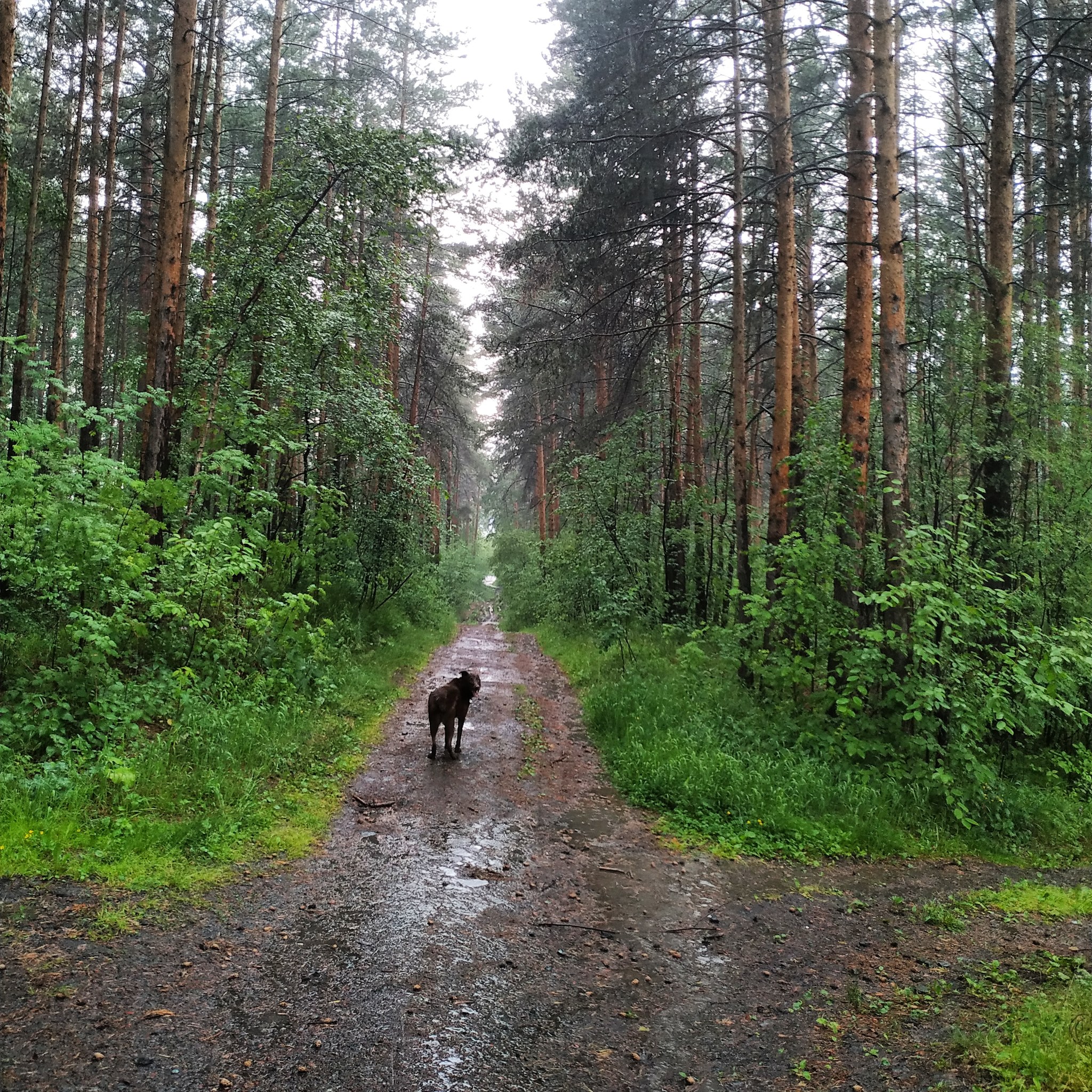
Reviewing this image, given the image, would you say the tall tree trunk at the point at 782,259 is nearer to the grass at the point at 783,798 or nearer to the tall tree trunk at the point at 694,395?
the grass at the point at 783,798

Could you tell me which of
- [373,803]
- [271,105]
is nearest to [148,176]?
[271,105]

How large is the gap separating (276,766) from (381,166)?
760cm

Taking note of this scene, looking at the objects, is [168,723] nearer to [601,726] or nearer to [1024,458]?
[601,726]

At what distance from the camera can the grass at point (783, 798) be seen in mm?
5758

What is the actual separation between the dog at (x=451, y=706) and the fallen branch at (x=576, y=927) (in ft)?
10.9

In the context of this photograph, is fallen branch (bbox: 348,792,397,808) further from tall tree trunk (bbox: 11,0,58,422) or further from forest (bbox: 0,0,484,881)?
tall tree trunk (bbox: 11,0,58,422)

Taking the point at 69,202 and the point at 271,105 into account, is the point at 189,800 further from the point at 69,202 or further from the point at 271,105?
the point at 69,202

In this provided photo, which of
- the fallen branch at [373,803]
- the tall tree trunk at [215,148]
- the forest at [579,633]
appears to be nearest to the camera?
the forest at [579,633]

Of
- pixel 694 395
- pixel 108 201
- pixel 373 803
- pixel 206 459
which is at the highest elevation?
pixel 108 201

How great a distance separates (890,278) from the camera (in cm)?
750

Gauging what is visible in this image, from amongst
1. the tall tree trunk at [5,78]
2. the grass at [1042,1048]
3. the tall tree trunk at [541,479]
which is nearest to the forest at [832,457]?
the grass at [1042,1048]

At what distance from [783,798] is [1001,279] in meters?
7.04

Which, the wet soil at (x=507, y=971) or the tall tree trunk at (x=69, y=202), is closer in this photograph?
the wet soil at (x=507, y=971)

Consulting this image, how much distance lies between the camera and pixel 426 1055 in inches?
116
